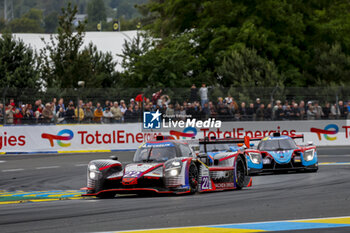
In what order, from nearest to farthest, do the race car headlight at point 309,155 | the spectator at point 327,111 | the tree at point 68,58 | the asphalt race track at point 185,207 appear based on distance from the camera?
the asphalt race track at point 185,207 → the race car headlight at point 309,155 → the spectator at point 327,111 → the tree at point 68,58

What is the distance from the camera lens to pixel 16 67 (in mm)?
38844

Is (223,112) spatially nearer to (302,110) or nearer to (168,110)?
(168,110)

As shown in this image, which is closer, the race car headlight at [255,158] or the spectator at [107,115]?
the race car headlight at [255,158]

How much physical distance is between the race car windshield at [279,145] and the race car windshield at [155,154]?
629 centimetres

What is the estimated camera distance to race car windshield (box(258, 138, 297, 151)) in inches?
755

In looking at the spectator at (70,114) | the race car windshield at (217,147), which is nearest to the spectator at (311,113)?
the spectator at (70,114)

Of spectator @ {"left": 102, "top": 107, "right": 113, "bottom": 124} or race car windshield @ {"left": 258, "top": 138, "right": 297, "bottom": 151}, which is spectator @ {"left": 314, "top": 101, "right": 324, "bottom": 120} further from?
race car windshield @ {"left": 258, "top": 138, "right": 297, "bottom": 151}

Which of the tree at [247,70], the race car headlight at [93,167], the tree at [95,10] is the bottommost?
the race car headlight at [93,167]

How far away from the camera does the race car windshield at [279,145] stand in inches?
755

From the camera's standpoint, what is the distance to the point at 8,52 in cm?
3875

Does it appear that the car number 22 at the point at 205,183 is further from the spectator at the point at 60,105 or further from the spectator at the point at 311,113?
the spectator at the point at 311,113

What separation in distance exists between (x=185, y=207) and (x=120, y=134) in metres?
17.6

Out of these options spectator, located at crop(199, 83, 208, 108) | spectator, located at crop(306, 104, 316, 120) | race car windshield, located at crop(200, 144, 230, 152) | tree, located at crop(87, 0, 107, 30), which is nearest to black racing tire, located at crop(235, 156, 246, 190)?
race car windshield, located at crop(200, 144, 230, 152)

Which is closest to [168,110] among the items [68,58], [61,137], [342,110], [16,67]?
[61,137]
